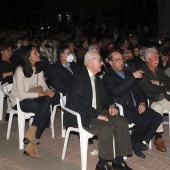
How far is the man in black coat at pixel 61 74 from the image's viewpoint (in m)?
5.74

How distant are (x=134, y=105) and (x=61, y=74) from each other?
1.46 metres

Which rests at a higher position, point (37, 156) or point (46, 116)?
point (46, 116)

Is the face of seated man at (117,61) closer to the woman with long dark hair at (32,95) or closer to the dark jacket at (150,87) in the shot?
the dark jacket at (150,87)

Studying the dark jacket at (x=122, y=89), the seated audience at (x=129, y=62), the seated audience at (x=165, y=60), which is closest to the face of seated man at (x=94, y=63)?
the dark jacket at (x=122, y=89)

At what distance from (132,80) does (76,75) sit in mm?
754

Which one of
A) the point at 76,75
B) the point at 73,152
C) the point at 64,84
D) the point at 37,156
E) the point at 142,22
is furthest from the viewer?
the point at 142,22

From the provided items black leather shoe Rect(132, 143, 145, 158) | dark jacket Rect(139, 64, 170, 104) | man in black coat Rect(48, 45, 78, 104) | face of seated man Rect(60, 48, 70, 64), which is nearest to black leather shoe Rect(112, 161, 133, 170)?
black leather shoe Rect(132, 143, 145, 158)

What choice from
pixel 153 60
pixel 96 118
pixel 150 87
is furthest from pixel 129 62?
pixel 96 118

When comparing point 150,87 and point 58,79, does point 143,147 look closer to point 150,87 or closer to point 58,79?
point 150,87

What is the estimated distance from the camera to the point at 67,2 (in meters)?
23.5

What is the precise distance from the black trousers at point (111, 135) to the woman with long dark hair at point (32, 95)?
86 cm

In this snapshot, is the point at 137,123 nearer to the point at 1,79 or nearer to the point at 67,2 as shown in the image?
the point at 1,79

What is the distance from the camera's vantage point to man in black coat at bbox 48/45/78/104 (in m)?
5.74

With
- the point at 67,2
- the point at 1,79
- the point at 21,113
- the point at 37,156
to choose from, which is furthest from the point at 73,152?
the point at 67,2
